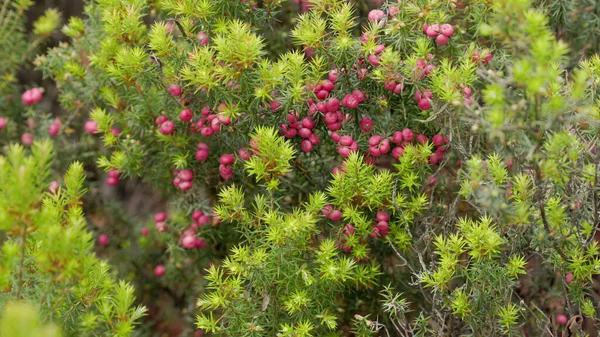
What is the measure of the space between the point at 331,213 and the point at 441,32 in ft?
2.40

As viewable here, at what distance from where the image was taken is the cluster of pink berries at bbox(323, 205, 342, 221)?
211 cm

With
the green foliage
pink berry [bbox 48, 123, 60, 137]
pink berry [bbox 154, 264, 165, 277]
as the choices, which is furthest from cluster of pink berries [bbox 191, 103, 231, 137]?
pink berry [bbox 48, 123, 60, 137]

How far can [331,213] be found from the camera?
212 cm

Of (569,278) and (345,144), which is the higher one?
(345,144)

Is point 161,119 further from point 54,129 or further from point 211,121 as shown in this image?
point 54,129

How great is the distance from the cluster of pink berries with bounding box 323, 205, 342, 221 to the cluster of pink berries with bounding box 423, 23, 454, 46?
2.25ft

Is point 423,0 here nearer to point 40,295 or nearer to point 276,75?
point 276,75

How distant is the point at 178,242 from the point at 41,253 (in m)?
1.25

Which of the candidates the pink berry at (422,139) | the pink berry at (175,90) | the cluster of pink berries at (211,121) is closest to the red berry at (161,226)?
the cluster of pink berries at (211,121)

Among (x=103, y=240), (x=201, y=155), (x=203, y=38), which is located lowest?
(x=103, y=240)

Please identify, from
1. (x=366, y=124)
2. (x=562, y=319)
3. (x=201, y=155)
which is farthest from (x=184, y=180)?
(x=562, y=319)

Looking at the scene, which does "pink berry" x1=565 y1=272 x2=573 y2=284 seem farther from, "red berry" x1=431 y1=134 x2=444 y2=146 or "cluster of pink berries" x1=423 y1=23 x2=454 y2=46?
"cluster of pink berries" x1=423 y1=23 x2=454 y2=46

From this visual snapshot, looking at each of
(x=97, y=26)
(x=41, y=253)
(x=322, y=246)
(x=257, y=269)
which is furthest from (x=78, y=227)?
(x=97, y=26)

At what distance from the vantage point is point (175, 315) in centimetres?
333
